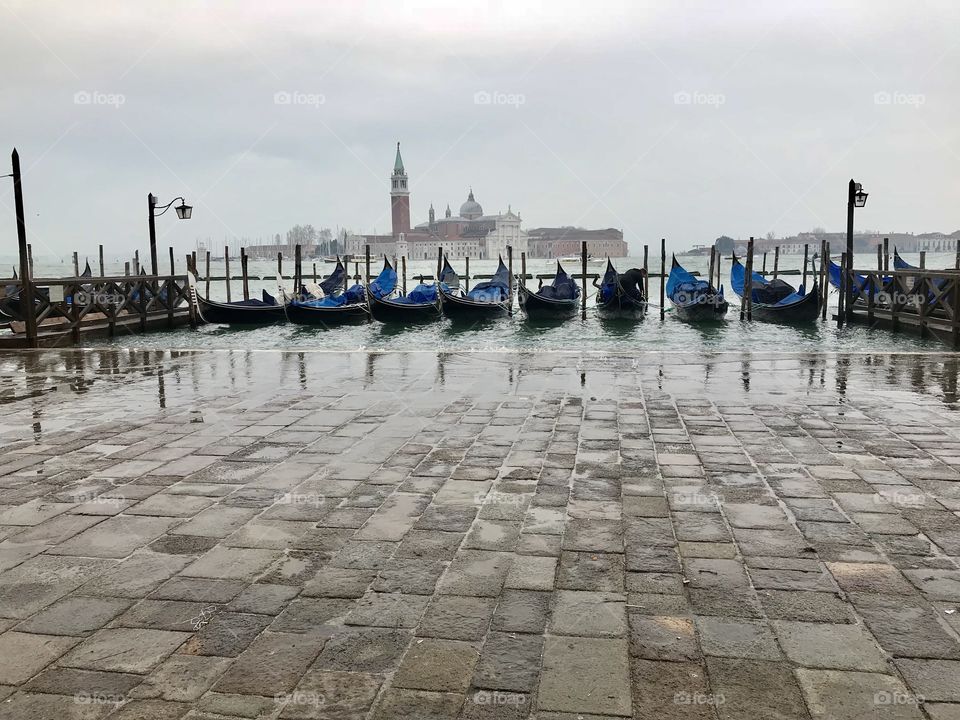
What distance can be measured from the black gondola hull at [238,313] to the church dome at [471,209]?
374 feet

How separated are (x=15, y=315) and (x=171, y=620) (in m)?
15.0

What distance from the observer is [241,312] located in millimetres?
19953

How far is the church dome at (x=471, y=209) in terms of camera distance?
5231 inches

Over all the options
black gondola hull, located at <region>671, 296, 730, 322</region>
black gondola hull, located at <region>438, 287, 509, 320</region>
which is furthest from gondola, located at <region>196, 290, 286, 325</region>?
black gondola hull, located at <region>671, 296, 730, 322</region>

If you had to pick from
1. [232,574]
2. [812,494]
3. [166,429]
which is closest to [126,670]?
[232,574]

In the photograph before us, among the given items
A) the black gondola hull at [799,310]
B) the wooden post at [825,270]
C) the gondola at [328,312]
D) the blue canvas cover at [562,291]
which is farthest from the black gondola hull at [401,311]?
the wooden post at [825,270]

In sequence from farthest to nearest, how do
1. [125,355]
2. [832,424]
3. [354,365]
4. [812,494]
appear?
[125,355]
[354,365]
[832,424]
[812,494]

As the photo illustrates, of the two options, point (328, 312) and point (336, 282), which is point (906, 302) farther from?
point (336, 282)

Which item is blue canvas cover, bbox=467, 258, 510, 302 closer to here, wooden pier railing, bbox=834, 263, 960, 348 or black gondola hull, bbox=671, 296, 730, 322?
black gondola hull, bbox=671, 296, 730, 322

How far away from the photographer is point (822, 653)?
2061 mm

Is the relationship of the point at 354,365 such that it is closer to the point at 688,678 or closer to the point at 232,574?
the point at 232,574

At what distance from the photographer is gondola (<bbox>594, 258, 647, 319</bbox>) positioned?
21875 millimetres

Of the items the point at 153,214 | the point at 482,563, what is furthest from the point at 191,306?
the point at 482,563

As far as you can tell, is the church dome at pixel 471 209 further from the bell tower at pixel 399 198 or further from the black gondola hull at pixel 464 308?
the black gondola hull at pixel 464 308
